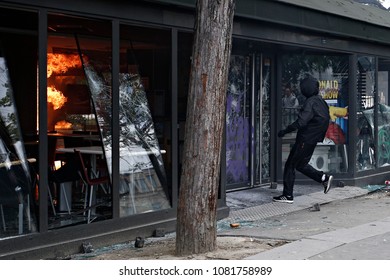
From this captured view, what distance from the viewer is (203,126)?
727 centimetres

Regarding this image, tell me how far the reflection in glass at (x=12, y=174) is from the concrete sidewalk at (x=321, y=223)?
8.29ft

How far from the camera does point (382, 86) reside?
49.3ft

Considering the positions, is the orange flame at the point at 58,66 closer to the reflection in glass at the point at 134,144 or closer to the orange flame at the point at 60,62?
the orange flame at the point at 60,62

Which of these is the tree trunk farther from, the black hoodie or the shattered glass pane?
the shattered glass pane

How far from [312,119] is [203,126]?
4.59 meters

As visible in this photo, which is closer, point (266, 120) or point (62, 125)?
point (62, 125)

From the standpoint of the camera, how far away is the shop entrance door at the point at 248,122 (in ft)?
40.3

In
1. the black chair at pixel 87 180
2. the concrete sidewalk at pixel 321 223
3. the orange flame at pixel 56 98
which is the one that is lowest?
the concrete sidewalk at pixel 321 223

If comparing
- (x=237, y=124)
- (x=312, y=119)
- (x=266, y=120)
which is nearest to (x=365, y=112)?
(x=266, y=120)

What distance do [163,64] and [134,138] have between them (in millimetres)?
1317

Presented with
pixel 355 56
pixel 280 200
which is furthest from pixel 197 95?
pixel 355 56

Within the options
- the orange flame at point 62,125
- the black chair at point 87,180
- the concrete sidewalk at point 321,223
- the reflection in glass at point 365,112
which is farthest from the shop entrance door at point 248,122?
the black chair at point 87,180

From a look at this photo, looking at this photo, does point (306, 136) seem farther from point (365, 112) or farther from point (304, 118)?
point (365, 112)

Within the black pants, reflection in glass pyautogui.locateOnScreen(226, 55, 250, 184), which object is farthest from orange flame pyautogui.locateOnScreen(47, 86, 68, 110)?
the black pants
